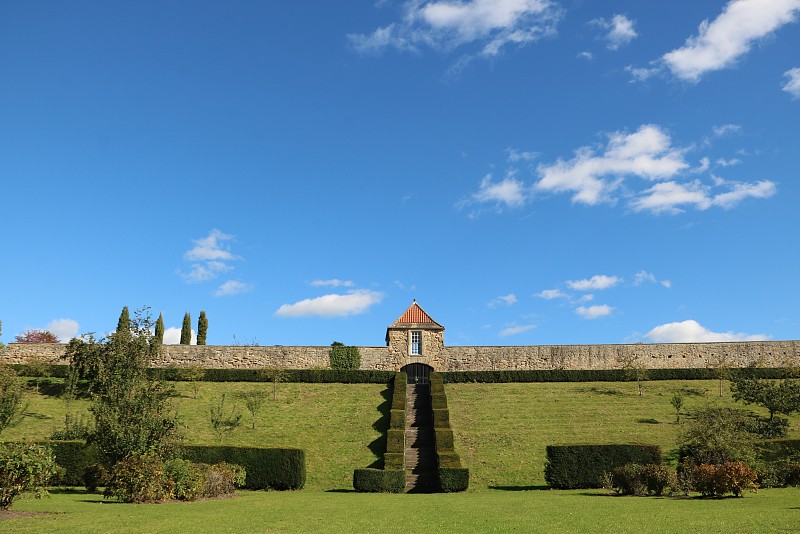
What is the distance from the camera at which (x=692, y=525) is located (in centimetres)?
1098

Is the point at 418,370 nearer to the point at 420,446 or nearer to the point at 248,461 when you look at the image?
the point at 420,446

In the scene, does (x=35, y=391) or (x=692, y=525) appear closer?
(x=692, y=525)

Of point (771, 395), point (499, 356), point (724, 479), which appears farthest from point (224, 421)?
point (771, 395)

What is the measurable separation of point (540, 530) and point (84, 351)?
106ft

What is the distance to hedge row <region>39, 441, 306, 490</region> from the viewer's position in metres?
22.3

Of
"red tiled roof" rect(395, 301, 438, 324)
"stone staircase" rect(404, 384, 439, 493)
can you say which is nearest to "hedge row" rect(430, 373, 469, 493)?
"stone staircase" rect(404, 384, 439, 493)

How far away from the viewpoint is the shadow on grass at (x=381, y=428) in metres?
25.5

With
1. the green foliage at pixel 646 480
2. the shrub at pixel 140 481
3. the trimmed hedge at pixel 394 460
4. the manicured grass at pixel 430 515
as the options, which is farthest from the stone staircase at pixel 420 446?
the shrub at pixel 140 481

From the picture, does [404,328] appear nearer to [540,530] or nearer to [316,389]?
[316,389]

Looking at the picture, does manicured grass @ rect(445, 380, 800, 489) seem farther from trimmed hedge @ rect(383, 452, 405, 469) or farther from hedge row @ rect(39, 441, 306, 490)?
hedge row @ rect(39, 441, 306, 490)

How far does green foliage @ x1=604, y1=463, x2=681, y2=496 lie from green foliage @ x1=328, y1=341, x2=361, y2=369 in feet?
91.2

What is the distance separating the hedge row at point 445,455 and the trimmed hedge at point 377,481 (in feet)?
5.02

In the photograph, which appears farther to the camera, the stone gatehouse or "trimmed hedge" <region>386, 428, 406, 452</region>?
the stone gatehouse

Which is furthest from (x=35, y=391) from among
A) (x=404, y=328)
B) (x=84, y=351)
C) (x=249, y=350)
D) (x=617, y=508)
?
(x=617, y=508)
